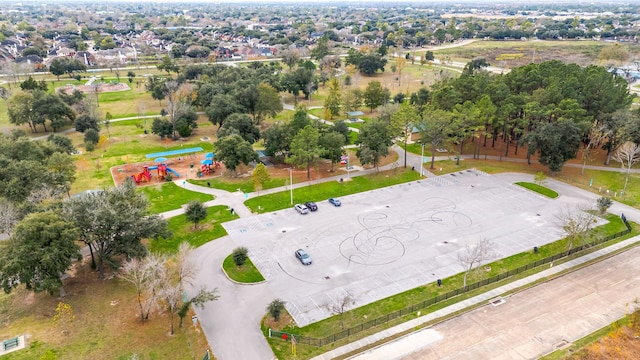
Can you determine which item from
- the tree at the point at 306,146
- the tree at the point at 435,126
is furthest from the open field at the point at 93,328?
the tree at the point at 435,126

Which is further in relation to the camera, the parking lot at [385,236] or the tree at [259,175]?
the tree at [259,175]

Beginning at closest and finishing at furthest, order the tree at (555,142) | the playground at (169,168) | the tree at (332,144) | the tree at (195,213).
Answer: the tree at (195,213) < the tree at (555,142) < the playground at (169,168) < the tree at (332,144)

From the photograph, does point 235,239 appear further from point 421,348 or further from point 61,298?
point 421,348

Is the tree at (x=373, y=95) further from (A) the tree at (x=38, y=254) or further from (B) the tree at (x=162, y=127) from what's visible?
(A) the tree at (x=38, y=254)

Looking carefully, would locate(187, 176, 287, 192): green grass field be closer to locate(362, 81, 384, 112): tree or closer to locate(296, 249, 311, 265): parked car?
locate(296, 249, 311, 265): parked car

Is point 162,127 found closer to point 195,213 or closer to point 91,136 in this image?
point 91,136

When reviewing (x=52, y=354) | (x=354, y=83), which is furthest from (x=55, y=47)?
(x=52, y=354)
